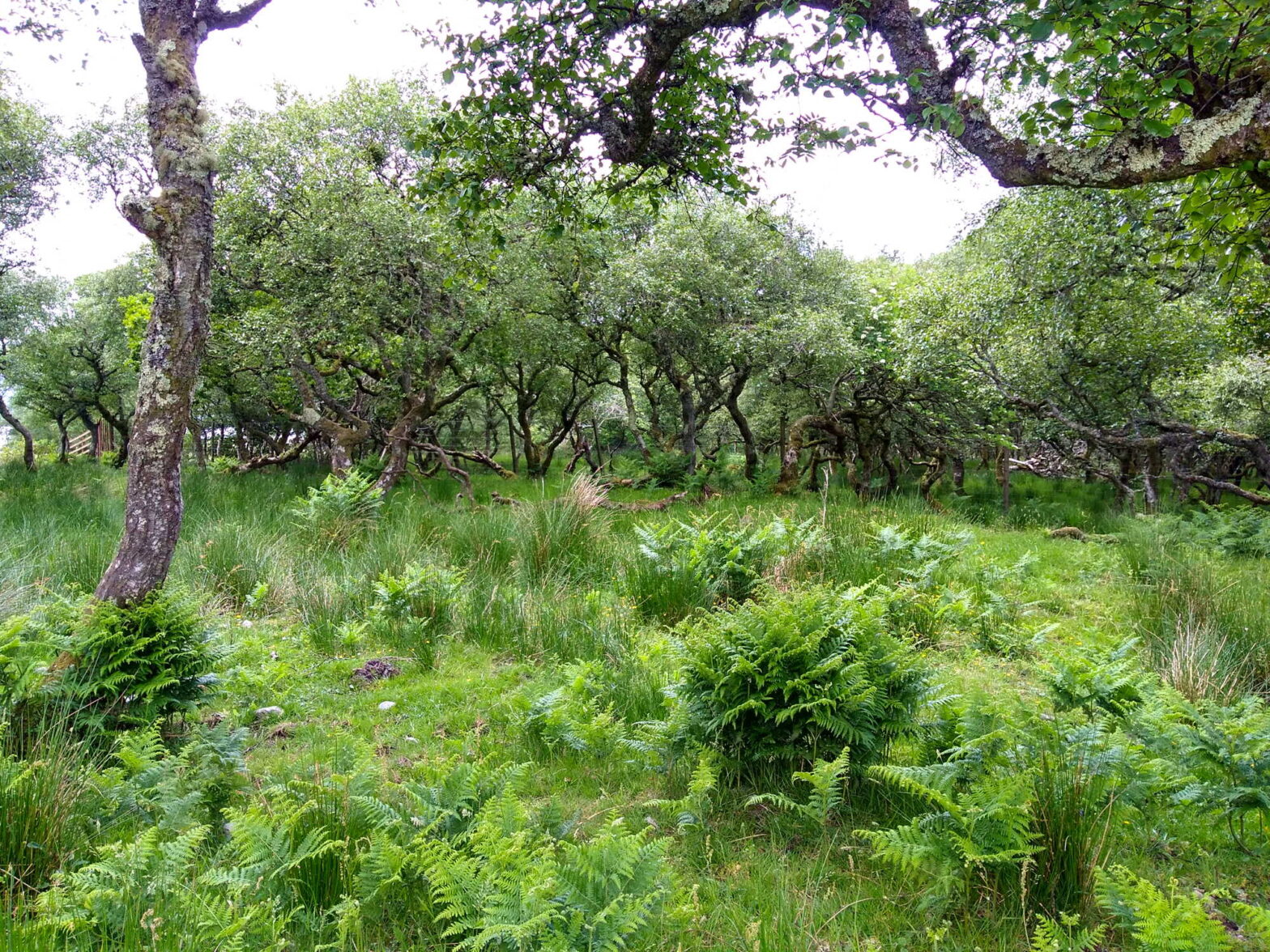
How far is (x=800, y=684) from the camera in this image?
279cm

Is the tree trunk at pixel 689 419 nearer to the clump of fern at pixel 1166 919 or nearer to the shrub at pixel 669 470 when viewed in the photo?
the shrub at pixel 669 470

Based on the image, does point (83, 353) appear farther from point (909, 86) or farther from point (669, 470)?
point (909, 86)

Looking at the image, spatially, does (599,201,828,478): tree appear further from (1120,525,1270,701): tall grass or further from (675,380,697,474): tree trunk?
(1120,525,1270,701): tall grass

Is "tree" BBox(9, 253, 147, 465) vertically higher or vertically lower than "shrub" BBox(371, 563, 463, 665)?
higher

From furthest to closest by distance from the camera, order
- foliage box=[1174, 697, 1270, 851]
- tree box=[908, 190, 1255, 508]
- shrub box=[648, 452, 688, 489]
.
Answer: shrub box=[648, 452, 688, 489], tree box=[908, 190, 1255, 508], foliage box=[1174, 697, 1270, 851]

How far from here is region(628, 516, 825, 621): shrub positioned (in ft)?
18.1

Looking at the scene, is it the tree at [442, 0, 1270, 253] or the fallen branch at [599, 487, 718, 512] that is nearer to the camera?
the tree at [442, 0, 1270, 253]

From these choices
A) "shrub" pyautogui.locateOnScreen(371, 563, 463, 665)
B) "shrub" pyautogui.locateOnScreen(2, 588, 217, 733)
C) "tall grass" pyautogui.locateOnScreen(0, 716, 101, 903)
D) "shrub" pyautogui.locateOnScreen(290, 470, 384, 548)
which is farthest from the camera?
"shrub" pyautogui.locateOnScreen(290, 470, 384, 548)

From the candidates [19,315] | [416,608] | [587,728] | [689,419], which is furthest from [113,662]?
[19,315]

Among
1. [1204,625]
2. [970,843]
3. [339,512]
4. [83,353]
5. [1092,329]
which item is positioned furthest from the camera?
[83,353]

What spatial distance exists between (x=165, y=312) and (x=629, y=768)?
11.3ft

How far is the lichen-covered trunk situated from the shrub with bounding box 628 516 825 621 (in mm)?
3416

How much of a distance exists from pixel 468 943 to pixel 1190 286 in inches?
537

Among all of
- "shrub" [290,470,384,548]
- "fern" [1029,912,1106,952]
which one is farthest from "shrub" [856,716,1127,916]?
"shrub" [290,470,384,548]
